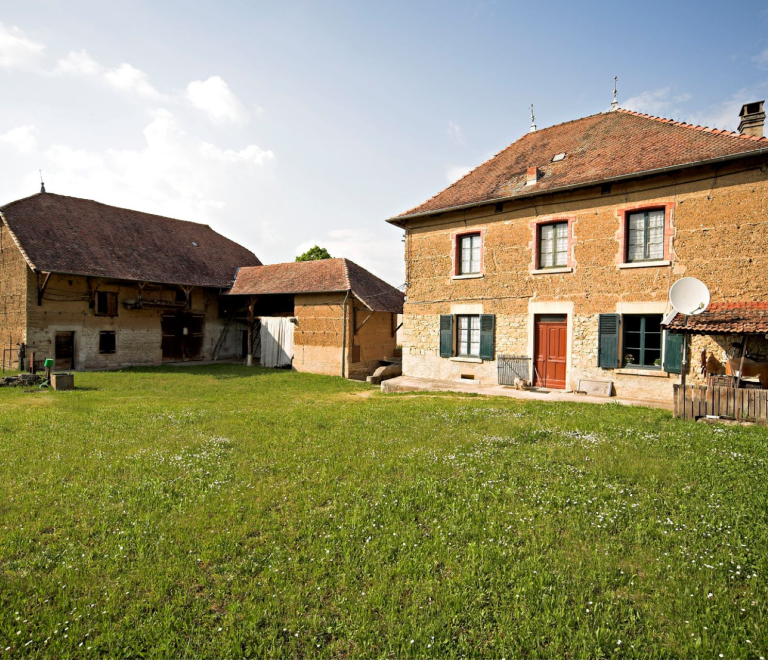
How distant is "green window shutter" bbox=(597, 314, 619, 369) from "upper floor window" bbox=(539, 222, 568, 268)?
7.05 feet

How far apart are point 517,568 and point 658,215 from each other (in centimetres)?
1176

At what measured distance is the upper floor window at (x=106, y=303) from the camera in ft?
66.9

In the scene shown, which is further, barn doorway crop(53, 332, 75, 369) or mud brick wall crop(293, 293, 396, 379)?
mud brick wall crop(293, 293, 396, 379)

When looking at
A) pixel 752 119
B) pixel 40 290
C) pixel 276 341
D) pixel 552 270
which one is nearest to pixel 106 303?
pixel 40 290

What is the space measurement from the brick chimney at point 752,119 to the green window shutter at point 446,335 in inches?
382

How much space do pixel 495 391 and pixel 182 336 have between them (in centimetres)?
1777

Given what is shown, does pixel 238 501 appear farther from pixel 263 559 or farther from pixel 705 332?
pixel 705 332

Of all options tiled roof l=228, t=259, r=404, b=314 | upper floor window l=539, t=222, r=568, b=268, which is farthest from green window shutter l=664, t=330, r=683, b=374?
tiled roof l=228, t=259, r=404, b=314

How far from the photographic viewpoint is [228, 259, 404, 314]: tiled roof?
20266 millimetres

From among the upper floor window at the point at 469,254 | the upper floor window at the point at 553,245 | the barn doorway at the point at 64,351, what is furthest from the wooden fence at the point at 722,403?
the barn doorway at the point at 64,351

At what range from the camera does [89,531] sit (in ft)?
14.0

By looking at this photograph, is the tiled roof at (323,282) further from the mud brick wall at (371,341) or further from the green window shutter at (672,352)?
the green window shutter at (672,352)

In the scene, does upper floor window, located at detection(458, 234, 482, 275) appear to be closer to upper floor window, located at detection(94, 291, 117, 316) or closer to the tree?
upper floor window, located at detection(94, 291, 117, 316)

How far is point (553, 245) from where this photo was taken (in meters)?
13.7
